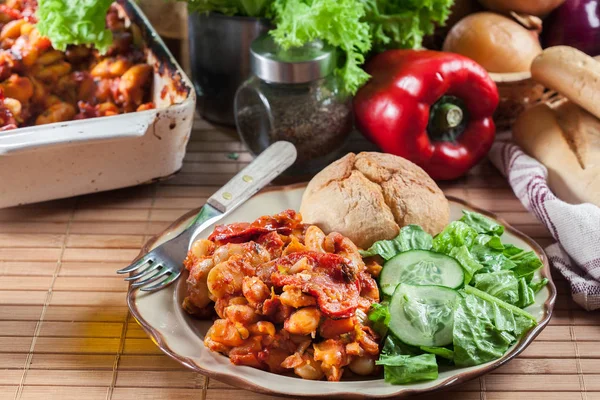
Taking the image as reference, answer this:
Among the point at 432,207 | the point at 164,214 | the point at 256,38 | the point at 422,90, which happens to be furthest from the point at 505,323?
the point at 256,38

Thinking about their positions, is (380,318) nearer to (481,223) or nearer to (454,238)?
(454,238)

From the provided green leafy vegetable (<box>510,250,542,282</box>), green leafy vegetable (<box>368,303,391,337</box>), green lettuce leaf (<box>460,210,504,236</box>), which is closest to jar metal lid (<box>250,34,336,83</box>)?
green lettuce leaf (<box>460,210,504,236</box>)

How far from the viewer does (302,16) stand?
2.44 metres

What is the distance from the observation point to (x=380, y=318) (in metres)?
1.73

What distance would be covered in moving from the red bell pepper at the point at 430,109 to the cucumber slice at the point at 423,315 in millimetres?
1011

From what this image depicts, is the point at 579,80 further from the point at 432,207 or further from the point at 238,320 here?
the point at 238,320

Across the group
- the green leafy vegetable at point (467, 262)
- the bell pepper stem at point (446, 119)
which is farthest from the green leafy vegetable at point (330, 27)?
the green leafy vegetable at point (467, 262)

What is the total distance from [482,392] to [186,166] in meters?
1.52

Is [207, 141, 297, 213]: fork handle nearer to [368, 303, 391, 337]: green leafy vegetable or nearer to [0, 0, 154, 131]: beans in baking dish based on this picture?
[0, 0, 154, 131]: beans in baking dish

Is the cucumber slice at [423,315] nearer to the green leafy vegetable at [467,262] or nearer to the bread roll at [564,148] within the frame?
the green leafy vegetable at [467,262]

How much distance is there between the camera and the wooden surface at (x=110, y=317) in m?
1.80

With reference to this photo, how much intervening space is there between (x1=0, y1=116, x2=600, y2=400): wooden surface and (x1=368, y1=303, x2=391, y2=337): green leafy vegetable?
21cm

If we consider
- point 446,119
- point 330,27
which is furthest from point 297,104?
point 446,119

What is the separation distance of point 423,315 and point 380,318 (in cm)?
10
